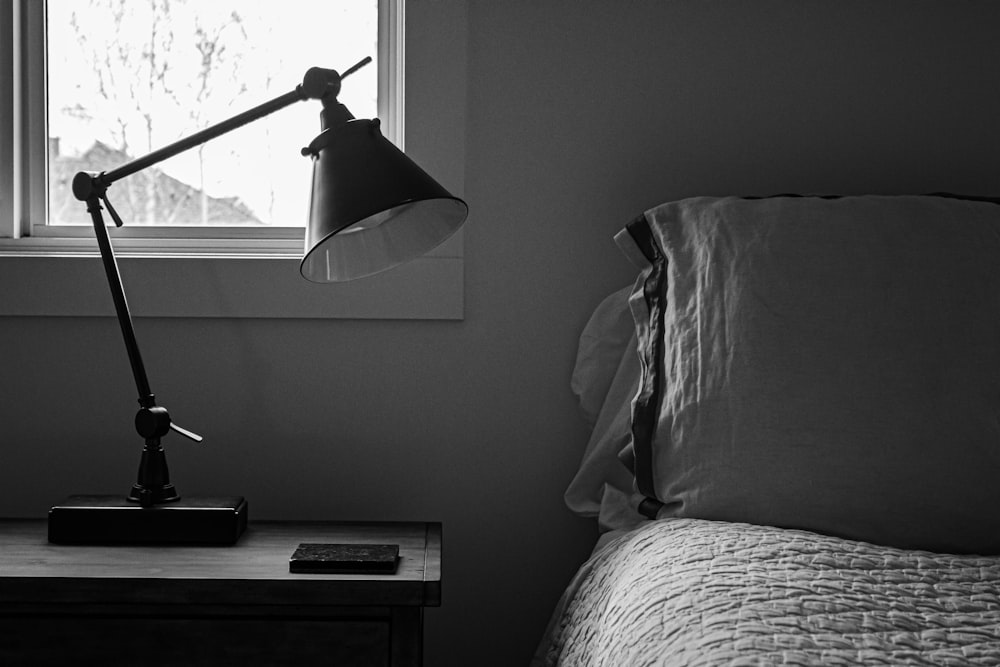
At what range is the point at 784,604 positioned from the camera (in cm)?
81

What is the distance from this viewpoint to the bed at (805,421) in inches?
35.4

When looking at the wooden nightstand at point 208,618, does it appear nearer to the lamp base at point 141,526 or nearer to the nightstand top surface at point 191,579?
the nightstand top surface at point 191,579

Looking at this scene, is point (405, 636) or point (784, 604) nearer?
point (784, 604)

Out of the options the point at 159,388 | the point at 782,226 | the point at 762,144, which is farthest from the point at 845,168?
the point at 159,388

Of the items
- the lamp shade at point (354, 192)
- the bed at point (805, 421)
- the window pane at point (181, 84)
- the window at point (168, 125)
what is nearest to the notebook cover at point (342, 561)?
the bed at point (805, 421)

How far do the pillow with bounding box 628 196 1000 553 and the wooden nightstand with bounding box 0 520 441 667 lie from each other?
0.39 metres

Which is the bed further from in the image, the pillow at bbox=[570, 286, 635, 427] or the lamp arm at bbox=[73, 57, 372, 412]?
the lamp arm at bbox=[73, 57, 372, 412]

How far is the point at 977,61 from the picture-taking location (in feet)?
5.13

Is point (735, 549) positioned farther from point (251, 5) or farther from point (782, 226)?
point (251, 5)

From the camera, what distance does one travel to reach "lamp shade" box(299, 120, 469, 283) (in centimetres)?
99

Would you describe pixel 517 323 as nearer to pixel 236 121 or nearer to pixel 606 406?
pixel 606 406

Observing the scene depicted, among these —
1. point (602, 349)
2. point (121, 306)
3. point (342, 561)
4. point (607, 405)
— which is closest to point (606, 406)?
point (607, 405)

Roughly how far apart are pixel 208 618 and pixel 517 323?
2.34 feet

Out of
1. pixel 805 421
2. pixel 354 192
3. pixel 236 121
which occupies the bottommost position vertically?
pixel 805 421
